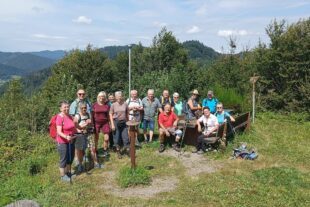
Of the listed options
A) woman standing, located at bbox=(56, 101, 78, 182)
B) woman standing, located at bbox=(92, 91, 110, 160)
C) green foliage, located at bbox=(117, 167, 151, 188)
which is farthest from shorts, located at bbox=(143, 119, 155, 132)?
woman standing, located at bbox=(56, 101, 78, 182)

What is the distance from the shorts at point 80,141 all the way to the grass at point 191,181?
660mm

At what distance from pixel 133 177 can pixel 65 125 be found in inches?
71.4

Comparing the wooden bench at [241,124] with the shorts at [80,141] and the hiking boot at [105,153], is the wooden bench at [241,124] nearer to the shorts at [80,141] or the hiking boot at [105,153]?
the hiking boot at [105,153]

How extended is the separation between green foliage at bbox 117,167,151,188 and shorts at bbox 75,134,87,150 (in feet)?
3.43

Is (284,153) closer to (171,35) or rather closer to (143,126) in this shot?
(143,126)

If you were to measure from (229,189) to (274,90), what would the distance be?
1130cm

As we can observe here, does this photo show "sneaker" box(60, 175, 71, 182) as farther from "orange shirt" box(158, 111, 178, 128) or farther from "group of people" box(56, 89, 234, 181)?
"orange shirt" box(158, 111, 178, 128)

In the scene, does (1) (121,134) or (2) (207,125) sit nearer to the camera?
(1) (121,134)

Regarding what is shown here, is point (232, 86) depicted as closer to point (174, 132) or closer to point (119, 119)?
point (174, 132)

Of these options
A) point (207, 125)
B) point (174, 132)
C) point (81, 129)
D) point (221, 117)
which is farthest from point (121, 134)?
point (221, 117)

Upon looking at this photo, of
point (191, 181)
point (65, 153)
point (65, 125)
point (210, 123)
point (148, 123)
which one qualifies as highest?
point (65, 125)

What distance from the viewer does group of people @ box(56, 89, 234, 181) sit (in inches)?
332

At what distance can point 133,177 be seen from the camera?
835cm

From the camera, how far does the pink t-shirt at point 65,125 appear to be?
323 inches
